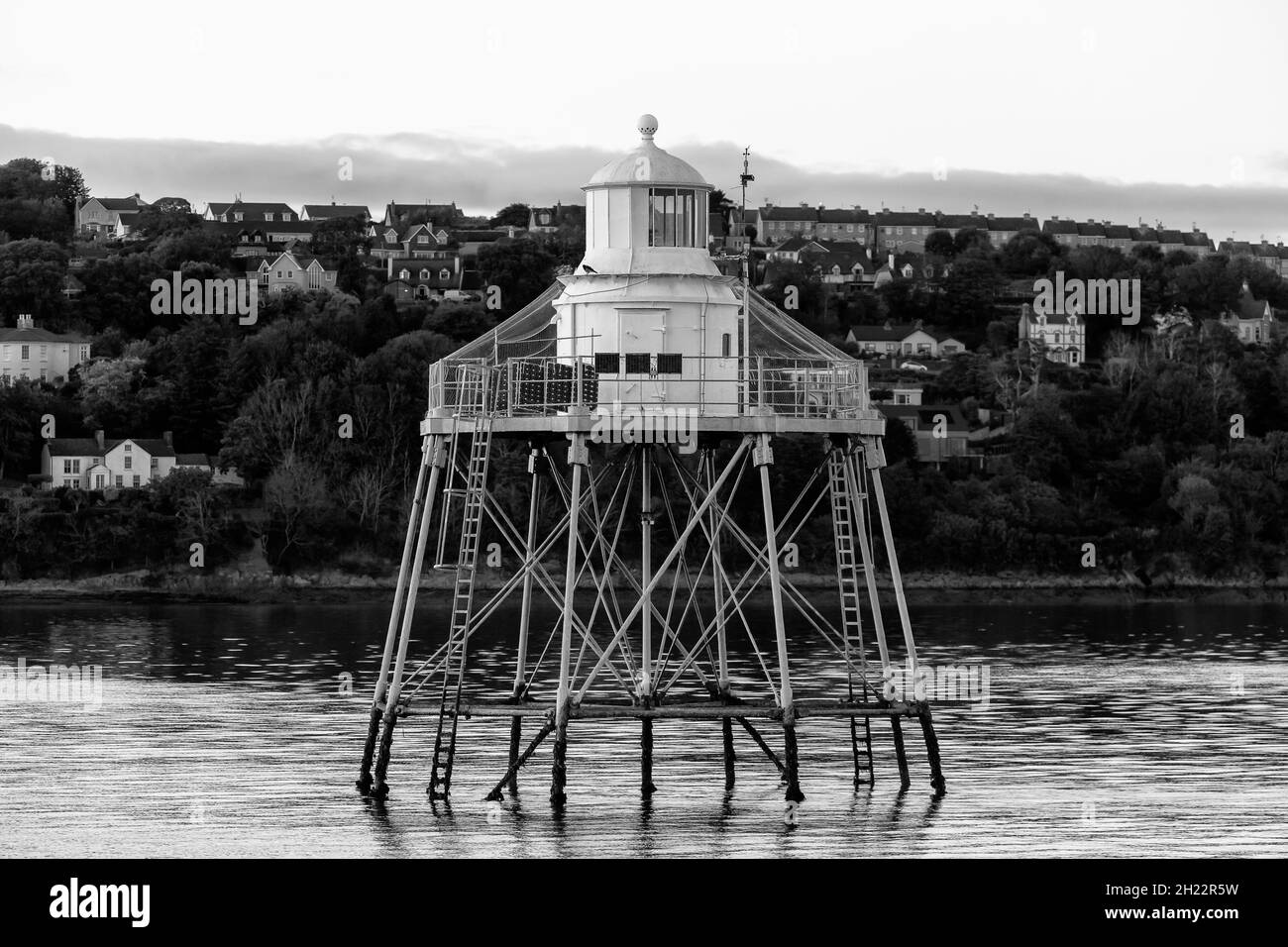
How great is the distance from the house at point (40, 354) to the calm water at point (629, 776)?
2893 inches

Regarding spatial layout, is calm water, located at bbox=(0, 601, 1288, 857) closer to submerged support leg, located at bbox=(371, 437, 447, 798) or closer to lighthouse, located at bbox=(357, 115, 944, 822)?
submerged support leg, located at bbox=(371, 437, 447, 798)

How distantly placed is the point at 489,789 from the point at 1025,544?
91.7 meters

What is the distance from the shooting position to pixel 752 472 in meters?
121

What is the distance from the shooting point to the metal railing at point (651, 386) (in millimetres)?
48312

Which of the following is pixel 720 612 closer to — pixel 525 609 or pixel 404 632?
pixel 525 609

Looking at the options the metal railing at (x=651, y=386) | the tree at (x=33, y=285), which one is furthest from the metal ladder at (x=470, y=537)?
the tree at (x=33, y=285)

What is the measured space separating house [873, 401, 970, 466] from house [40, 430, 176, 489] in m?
47.3

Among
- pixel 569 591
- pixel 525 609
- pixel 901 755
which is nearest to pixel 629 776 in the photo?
pixel 525 609

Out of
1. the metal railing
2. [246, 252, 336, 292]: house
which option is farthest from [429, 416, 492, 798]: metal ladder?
[246, 252, 336, 292]: house

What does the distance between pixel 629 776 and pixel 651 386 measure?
11235 mm

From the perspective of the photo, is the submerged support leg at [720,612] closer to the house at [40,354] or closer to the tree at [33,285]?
the house at [40,354]

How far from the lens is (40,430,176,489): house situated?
142 metres

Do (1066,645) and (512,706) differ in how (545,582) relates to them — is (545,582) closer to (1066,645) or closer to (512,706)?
(512,706)
